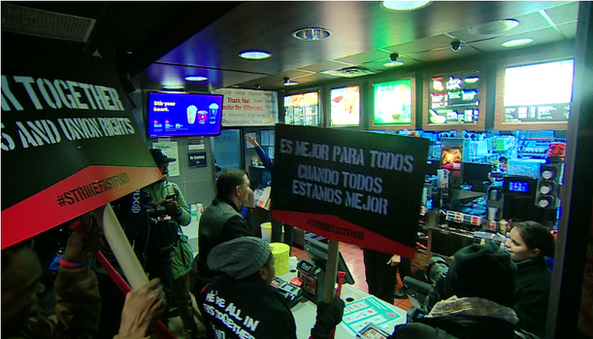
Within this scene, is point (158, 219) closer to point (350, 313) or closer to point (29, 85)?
point (350, 313)

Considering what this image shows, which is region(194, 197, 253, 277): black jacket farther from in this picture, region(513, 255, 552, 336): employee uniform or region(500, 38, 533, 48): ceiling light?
region(500, 38, 533, 48): ceiling light

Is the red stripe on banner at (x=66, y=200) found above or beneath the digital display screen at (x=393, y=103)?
beneath

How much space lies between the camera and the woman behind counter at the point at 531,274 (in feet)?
6.59

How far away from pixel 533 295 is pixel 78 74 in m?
2.76

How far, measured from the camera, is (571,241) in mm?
1041

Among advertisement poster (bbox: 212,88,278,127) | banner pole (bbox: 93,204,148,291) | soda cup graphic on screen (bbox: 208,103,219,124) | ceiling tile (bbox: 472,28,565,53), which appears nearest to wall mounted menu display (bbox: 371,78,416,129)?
ceiling tile (bbox: 472,28,565,53)

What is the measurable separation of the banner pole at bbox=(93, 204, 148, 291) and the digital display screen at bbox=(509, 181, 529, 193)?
3933 millimetres

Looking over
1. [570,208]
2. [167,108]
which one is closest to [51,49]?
[570,208]

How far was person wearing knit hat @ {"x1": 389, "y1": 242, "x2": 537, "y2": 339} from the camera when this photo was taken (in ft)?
4.59

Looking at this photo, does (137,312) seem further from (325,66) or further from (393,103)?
(393,103)

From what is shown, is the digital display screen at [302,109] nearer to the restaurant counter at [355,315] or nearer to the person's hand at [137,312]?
the restaurant counter at [355,315]

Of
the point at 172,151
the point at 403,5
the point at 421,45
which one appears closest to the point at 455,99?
the point at 421,45

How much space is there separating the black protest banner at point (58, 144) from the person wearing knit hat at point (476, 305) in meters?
1.43

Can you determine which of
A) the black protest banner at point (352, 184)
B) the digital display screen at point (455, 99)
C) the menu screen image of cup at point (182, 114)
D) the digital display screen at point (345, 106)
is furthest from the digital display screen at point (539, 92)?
the menu screen image of cup at point (182, 114)
